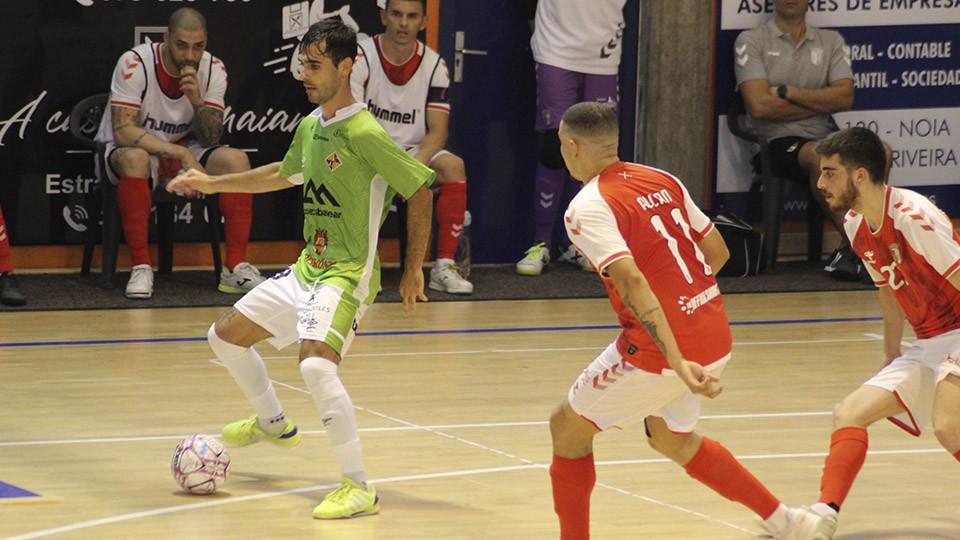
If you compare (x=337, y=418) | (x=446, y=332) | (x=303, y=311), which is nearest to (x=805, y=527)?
(x=337, y=418)

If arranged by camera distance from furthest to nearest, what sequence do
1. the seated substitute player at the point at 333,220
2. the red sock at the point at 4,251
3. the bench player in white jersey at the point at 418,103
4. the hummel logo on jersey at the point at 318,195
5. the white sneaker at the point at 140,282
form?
the bench player in white jersey at the point at 418,103 < the white sneaker at the point at 140,282 < the red sock at the point at 4,251 < the hummel logo on jersey at the point at 318,195 < the seated substitute player at the point at 333,220

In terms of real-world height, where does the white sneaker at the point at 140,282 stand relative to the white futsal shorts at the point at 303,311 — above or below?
below

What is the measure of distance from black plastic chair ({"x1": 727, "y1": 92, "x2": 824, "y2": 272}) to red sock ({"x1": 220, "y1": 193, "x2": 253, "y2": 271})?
3767 millimetres

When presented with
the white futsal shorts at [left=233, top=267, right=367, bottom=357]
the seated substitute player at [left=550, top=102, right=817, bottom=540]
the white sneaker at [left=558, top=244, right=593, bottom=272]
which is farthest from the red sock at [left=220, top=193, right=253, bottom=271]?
the seated substitute player at [left=550, top=102, right=817, bottom=540]

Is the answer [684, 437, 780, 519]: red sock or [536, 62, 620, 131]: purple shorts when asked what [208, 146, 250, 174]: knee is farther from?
[684, 437, 780, 519]: red sock

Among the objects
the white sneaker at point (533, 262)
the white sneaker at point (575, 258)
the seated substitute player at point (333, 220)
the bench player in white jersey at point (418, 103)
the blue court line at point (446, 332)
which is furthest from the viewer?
the white sneaker at point (575, 258)

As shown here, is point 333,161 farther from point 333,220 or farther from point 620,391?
point 620,391

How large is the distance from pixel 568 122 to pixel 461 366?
3.38 m

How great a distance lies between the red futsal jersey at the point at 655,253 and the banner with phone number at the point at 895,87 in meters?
7.06

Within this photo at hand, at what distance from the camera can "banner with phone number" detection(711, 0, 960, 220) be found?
1154 centimetres

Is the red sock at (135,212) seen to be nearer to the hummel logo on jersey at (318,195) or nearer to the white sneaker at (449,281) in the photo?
the white sneaker at (449,281)

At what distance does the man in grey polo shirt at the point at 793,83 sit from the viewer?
10.9m

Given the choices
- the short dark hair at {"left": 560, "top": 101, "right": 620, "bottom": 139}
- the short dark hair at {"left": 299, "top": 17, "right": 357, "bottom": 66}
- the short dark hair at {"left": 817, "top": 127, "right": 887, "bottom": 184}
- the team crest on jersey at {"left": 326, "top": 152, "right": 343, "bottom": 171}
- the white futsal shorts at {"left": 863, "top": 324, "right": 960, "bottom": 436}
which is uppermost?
the short dark hair at {"left": 299, "top": 17, "right": 357, "bottom": 66}

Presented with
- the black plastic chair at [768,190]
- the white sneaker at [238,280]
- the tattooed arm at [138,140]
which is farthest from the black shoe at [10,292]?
the black plastic chair at [768,190]
